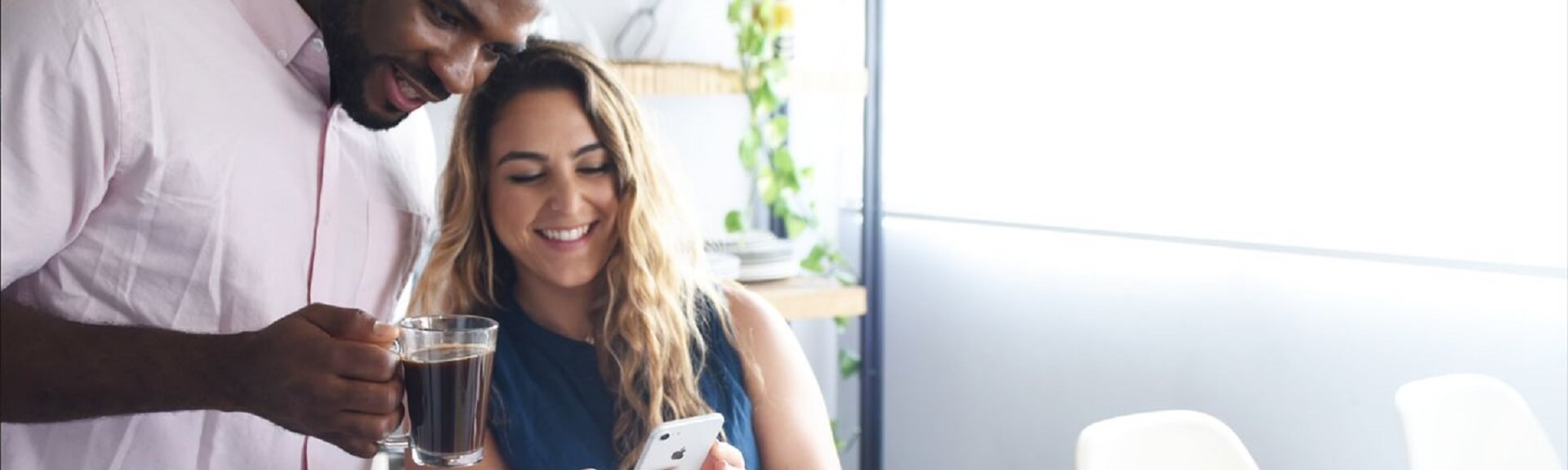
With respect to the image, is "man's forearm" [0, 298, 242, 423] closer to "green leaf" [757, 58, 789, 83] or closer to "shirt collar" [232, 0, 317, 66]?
"shirt collar" [232, 0, 317, 66]

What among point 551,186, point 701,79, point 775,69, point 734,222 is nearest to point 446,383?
point 551,186

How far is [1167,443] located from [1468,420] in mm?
250

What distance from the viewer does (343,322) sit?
0.59 meters


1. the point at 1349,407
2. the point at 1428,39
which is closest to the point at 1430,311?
the point at 1349,407

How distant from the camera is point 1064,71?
1.19 meters

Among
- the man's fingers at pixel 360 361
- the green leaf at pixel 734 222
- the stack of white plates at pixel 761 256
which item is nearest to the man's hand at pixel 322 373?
the man's fingers at pixel 360 361

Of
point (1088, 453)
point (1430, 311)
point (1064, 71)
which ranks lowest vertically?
point (1088, 453)

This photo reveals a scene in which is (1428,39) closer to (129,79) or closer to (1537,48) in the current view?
(1537,48)

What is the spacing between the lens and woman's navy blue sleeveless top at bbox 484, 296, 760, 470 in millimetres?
1038

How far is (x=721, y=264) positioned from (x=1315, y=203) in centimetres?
67

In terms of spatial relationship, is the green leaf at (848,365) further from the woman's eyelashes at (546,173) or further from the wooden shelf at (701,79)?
the woman's eyelashes at (546,173)

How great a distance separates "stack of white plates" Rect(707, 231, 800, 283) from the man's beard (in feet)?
2.93

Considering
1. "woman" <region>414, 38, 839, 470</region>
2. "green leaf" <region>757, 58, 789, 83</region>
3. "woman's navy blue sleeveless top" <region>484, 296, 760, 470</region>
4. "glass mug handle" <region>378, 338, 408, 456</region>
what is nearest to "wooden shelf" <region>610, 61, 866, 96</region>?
"green leaf" <region>757, 58, 789, 83</region>

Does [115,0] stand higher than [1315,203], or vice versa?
[115,0]
